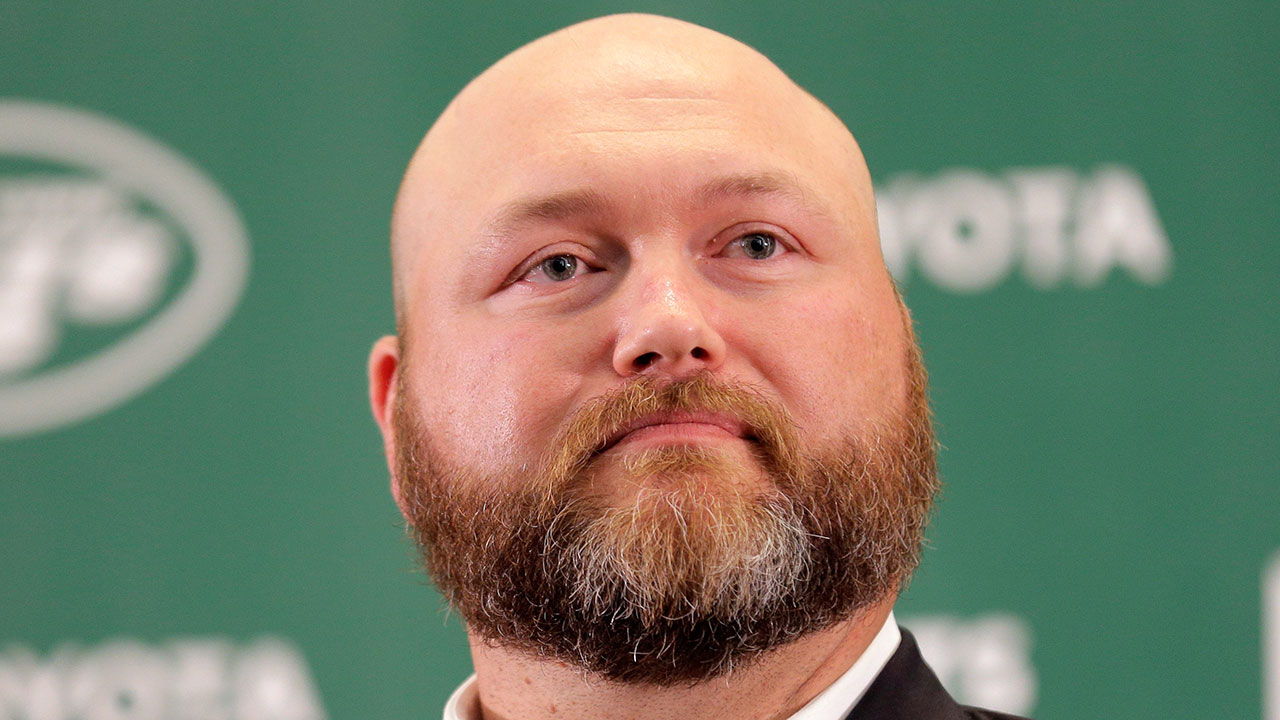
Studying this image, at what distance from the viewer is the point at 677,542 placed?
3.28ft

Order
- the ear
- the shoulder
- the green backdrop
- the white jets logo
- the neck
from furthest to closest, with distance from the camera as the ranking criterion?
the white jets logo → the green backdrop → the ear → the shoulder → the neck

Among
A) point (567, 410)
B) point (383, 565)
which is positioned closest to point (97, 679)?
point (383, 565)

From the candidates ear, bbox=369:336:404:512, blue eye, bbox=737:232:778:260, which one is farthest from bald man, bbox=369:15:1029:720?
ear, bbox=369:336:404:512

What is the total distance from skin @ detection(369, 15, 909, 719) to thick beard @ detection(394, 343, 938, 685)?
0.08 feet

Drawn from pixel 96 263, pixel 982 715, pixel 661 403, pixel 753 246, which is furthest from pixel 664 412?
pixel 96 263

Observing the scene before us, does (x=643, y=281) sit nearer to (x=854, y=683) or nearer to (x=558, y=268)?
(x=558, y=268)

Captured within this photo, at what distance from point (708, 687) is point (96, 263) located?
1512 millimetres

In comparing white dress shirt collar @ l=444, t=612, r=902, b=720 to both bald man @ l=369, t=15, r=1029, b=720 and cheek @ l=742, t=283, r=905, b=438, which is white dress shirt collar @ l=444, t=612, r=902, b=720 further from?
cheek @ l=742, t=283, r=905, b=438

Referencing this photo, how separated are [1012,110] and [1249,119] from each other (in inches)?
15.7

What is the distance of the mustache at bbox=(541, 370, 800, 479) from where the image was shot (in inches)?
40.6

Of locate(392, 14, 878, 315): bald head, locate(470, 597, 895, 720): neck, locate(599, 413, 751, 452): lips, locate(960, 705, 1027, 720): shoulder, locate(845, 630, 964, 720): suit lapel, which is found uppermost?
locate(392, 14, 878, 315): bald head

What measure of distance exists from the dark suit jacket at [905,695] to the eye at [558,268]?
0.49m

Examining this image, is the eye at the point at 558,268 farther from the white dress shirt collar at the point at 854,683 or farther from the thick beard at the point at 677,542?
the white dress shirt collar at the point at 854,683

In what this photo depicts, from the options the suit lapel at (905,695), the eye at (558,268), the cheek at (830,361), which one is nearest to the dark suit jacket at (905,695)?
the suit lapel at (905,695)
